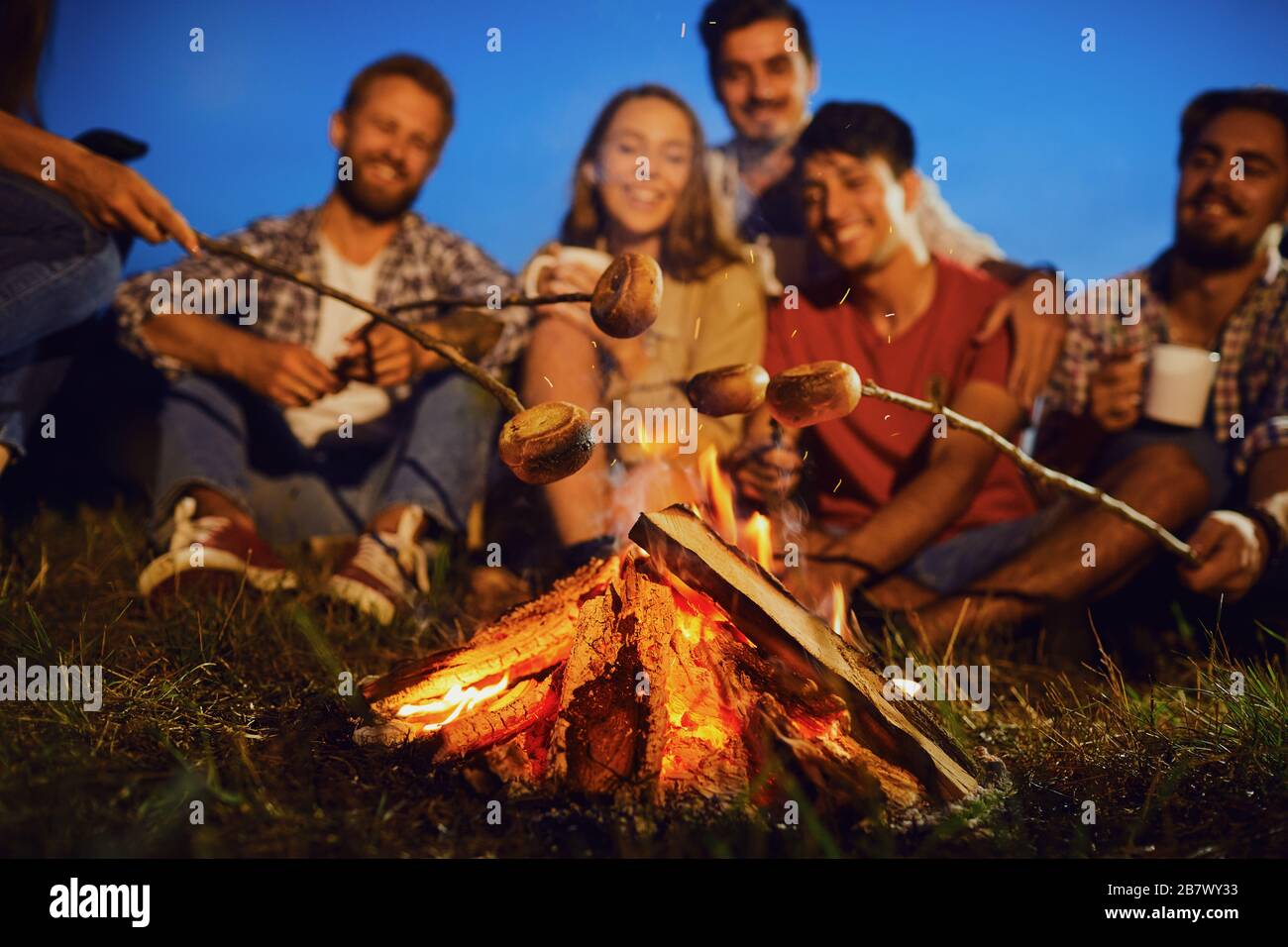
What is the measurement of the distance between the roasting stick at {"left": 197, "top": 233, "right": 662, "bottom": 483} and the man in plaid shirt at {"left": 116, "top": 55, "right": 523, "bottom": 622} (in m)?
1.01

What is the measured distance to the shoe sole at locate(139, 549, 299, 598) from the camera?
285cm

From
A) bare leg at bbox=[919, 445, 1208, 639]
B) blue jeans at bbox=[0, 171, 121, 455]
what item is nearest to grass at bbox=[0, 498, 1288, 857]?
bare leg at bbox=[919, 445, 1208, 639]

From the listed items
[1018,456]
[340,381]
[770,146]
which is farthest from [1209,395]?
[340,381]

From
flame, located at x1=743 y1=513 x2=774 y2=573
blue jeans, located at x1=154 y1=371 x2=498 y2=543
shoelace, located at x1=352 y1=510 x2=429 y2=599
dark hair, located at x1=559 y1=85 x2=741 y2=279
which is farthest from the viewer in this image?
dark hair, located at x1=559 y1=85 x2=741 y2=279

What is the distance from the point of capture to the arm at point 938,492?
130 inches

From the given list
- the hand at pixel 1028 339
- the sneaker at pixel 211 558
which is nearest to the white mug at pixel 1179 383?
the hand at pixel 1028 339

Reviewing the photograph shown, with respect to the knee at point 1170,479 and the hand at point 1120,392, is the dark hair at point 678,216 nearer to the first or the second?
the hand at point 1120,392

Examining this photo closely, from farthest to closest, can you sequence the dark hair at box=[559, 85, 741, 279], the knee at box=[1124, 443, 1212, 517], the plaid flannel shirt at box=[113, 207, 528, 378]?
the dark hair at box=[559, 85, 741, 279] → the plaid flannel shirt at box=[113, 207, 528, 378] → the knee at box=[1124, 443, 1212, 517]

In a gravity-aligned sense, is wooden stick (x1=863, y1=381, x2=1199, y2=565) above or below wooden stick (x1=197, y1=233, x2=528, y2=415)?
below

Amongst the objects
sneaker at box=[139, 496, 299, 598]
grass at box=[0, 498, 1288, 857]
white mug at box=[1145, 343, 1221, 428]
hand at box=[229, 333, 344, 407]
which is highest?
hand at box=[229, 333, 344, 407]

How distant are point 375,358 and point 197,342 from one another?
0.74 meters

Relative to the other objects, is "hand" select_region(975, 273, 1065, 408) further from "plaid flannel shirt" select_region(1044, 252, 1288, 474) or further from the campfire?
the campfire

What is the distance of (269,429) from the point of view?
12.4 ft
